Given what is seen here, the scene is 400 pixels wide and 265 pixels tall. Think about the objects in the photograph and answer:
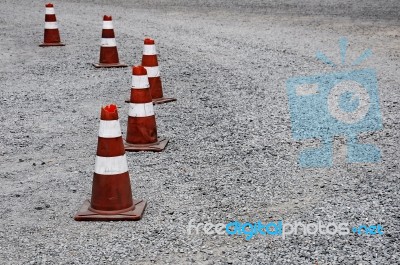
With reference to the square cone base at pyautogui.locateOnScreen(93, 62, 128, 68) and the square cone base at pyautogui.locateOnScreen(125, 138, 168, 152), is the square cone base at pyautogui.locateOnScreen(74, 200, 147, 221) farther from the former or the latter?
the square cone base at pyautogui.locateOnScreen(93, 62, 128, 68)

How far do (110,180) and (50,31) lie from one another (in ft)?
27.8

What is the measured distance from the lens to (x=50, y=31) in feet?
43.6

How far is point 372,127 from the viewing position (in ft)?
24.8

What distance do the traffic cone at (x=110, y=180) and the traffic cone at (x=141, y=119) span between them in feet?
4.84

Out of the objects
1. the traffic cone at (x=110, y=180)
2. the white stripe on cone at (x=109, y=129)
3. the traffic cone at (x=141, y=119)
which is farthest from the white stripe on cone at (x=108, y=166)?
the traffic cone at (x=141, y=119)

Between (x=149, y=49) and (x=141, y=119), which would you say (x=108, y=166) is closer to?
(x=141, y=119)

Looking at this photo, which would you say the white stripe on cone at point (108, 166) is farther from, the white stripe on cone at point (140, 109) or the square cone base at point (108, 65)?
the square cone base at point (108, 65)

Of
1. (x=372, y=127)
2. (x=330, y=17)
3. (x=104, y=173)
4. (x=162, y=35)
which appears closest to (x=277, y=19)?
(x=330, y=17)

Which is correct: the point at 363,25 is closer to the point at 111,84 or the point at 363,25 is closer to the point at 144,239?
the point at 111,84

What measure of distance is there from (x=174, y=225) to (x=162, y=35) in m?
9.48

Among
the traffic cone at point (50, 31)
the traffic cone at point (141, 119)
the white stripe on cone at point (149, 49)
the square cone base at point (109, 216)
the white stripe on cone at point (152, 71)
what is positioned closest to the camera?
the square cone base at point (109, 216)

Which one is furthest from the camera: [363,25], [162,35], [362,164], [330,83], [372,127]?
[363,25]

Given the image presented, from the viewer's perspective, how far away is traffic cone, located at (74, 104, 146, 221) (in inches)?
209

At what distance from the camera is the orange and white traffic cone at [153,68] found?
338 inches
